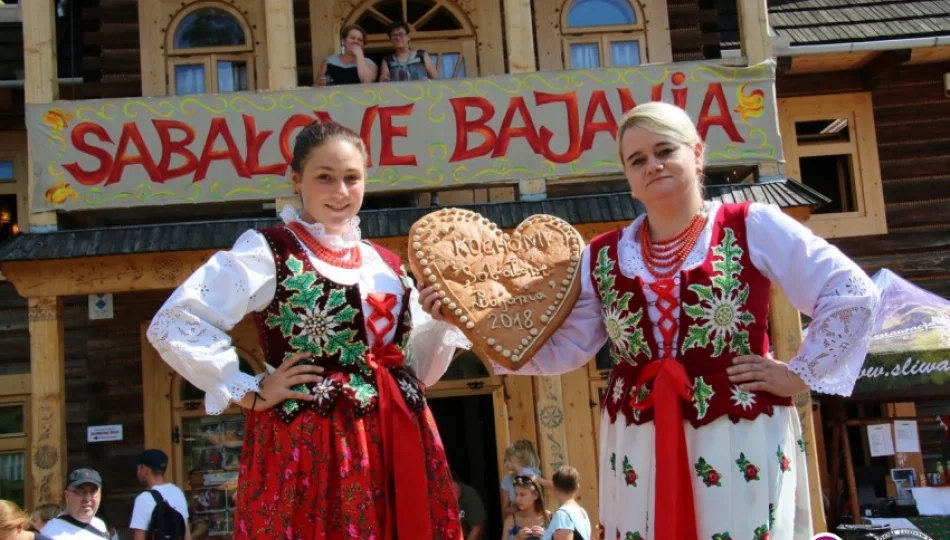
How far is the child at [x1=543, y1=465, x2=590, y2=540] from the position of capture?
6.57 meters

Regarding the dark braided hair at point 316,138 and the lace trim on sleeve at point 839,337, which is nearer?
the lace trim on sleeve at point 839,337

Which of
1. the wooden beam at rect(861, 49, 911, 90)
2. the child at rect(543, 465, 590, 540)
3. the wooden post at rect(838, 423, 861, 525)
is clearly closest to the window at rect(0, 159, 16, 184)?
the child at rect(543, 465, 590, 540)

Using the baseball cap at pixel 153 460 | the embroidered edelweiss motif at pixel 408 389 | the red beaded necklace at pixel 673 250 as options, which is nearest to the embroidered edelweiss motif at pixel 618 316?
the red beaded necklace at pixel 673 250

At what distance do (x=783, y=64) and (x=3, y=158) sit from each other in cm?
783

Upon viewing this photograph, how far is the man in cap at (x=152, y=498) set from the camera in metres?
7.55

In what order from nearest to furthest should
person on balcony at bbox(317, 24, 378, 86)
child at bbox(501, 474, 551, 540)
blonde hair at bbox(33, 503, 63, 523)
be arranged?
1. child at bbox(501, 474, 551, 540)
2. blonde hair at bbox(33, 503, 63, 523)
3. person on balcony at bbox(317, 24, 378, 86)

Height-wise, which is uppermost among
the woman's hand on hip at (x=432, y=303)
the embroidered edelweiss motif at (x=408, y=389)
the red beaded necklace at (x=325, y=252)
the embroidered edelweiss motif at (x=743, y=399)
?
the red beaded necklace at (x=325, y=252)

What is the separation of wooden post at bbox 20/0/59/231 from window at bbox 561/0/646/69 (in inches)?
187

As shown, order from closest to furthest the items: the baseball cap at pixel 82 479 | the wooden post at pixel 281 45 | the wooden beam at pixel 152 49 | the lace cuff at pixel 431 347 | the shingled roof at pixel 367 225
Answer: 1. the lace cuff at pixel 431 347
2. the baseball cap at pixel 82 479
3. the shingled roof at pixel 367 225
4. the wooden post at pixel 281 45
5. the wooden beam at pixel 152 49

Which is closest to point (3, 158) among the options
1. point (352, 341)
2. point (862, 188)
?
point (862, 188)

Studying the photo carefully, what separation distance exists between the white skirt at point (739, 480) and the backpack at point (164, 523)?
16.9ft

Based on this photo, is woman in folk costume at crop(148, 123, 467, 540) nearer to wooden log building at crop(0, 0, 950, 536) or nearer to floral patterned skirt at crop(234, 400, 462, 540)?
floral patterned skirt at crop(234, 400, 462, 540)

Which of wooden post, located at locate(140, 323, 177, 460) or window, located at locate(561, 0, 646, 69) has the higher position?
window, located at locate(561, 0, 646, 69)

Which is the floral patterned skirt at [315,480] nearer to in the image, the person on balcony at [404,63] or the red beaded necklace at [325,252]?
the red beaded necklace at [325,252]
